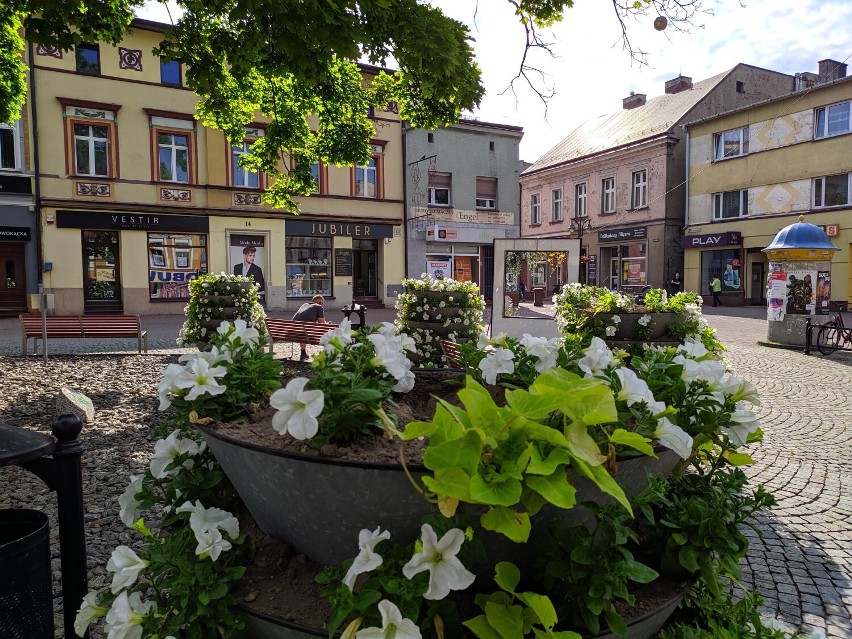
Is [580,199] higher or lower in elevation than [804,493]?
higher

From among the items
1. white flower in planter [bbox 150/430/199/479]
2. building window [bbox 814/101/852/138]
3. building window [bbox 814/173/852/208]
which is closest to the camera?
white flower in planter [bbox 150/430/199/479]

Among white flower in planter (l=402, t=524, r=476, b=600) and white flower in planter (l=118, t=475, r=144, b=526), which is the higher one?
white flower in planter (l=402, t=524, r=476, b=600)

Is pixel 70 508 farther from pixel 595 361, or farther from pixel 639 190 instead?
pixel 639 190

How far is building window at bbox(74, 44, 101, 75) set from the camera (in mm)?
18984

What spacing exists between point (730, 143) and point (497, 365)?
2940 cm

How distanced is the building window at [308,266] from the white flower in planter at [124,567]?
2208 centimetres

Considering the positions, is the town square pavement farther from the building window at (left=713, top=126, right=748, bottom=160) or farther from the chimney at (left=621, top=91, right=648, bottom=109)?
the chimney at (left=621, top=91, right=648, bottom=109)

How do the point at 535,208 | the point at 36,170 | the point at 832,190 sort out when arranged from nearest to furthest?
the point at 36,170 → the point at 832,190 → the point at 535,208

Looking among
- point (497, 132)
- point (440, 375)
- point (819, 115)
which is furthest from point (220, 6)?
point (819, 115)

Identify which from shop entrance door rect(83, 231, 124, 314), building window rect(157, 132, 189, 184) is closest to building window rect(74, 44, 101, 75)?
building window rect(157, 132, 189, 184)

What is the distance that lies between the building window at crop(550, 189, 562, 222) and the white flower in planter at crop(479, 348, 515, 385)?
34.8 metres

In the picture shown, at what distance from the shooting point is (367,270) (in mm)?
25078

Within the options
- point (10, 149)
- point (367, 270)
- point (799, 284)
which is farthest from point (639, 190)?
point (10, 149)

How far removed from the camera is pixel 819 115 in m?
23.1
